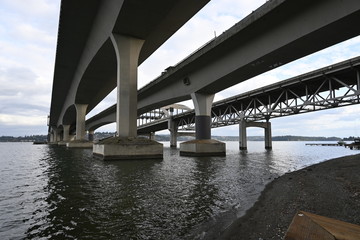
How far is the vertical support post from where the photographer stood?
100 feet

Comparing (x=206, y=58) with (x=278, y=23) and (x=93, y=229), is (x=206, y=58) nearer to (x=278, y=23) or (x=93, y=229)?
(x=278, y=23)

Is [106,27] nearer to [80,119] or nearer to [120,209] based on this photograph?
[120,209]

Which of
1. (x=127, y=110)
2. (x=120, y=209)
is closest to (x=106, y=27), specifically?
(x=127, y=110)

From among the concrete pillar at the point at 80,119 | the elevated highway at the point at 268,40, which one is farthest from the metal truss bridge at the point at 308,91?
the concrete pillar at the point at 80,119

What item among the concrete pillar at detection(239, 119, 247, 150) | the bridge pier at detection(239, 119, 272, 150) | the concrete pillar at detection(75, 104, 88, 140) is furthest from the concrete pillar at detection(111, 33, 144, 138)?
the concrete pillar at detection(239, 119, 247, 150)

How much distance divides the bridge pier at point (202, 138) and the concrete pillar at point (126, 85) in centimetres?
981

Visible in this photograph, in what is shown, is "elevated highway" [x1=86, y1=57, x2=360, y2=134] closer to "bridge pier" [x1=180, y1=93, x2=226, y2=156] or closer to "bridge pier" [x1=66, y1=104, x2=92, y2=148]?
"bridge pier" [x1=180, y1=93, x2=226, y2=156]

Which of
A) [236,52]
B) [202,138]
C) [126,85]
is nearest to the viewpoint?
[236,52]

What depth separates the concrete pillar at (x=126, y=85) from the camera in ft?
72.4

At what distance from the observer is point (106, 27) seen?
21578mm

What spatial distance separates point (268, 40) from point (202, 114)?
15627mm

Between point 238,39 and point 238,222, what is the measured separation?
56.7ft

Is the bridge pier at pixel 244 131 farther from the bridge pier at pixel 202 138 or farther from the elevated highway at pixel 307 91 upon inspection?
the bridge pier at pixel 202 138

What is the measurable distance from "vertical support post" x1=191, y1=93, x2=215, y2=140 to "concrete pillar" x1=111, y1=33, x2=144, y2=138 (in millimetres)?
10355
